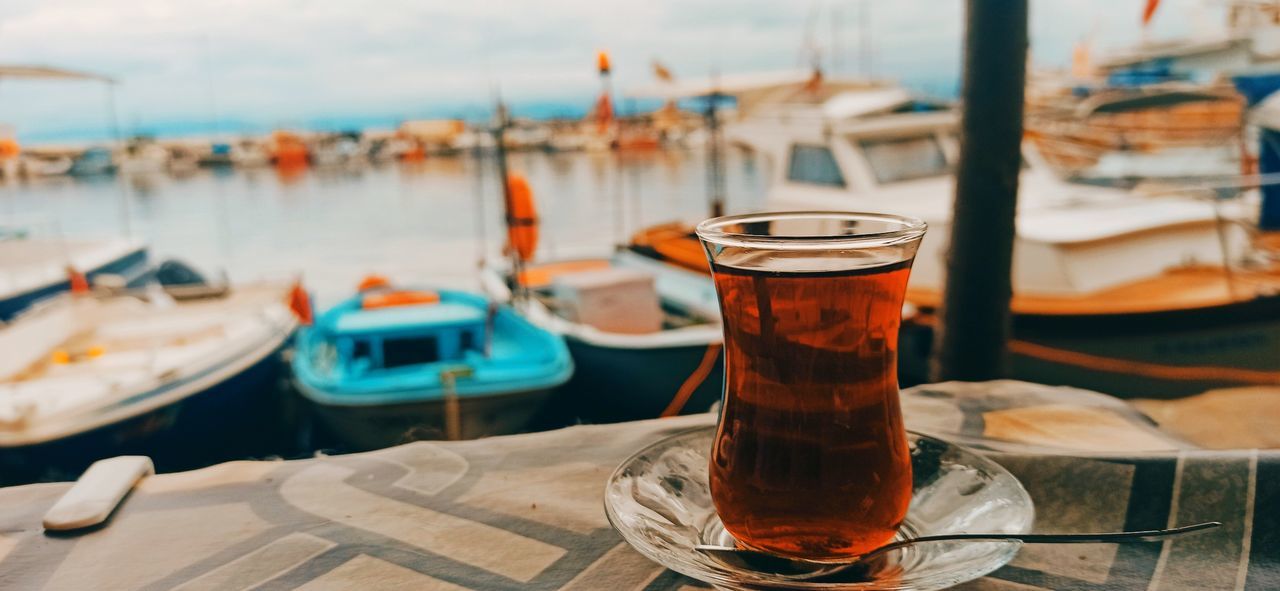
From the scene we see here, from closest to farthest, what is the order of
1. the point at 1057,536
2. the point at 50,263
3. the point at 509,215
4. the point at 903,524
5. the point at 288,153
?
the point at 1057,536, the point at 903,524, the point at 509,215, the point at 50,263, the point at 288,153

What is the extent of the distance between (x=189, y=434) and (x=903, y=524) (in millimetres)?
6013

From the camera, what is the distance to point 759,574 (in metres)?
0.83

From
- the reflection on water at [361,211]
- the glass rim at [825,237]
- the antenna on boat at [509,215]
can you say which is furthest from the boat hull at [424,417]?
the glass rim at [825,237]

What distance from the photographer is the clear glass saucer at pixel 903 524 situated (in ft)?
2.67

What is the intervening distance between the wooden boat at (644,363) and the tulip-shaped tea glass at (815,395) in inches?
182

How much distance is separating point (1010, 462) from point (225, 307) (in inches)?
302

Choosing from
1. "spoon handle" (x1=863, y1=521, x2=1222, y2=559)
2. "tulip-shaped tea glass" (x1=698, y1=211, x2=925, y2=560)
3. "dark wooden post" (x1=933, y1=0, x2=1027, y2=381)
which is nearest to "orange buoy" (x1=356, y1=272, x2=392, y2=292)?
"dark wooden post" (x1=933, y1=0, x2=1027, y2=381)

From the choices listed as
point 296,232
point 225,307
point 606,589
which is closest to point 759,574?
point 606,589

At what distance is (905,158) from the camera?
303 inches

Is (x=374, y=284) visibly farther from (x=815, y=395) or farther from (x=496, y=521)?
(x=815, y=395)

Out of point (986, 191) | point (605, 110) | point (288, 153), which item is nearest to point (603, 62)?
point (605, 110)

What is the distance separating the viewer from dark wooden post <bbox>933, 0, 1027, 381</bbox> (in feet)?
8.86

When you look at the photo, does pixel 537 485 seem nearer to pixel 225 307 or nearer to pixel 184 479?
pixel 184 479

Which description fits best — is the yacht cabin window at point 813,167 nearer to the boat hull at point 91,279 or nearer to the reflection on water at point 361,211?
the reflection on water at point 361,211
